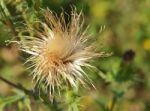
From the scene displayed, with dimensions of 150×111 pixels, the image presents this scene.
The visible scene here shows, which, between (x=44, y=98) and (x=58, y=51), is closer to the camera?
(x=58, y=51)

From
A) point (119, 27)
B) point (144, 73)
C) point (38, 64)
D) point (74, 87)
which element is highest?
point (38, 64)

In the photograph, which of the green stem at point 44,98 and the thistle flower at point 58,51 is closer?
the thistle flower at point 58,51

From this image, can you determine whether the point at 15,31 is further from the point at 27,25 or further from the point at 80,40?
the point at 80,40

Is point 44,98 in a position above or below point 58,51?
below

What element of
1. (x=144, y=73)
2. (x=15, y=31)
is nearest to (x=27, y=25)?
(x=15, y=31)

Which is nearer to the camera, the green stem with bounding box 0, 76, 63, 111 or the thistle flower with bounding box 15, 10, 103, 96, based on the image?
the thistle flower with bounding box 15, 10, 103, 96

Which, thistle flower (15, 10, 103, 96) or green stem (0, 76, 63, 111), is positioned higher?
thistle flower (15, 10, 103, 96)

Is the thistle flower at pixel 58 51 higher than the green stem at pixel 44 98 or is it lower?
higher

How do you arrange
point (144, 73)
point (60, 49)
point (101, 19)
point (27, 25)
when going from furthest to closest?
point (101, 19)
point (144, 73)
point (27, 25)
point (60, 49)
